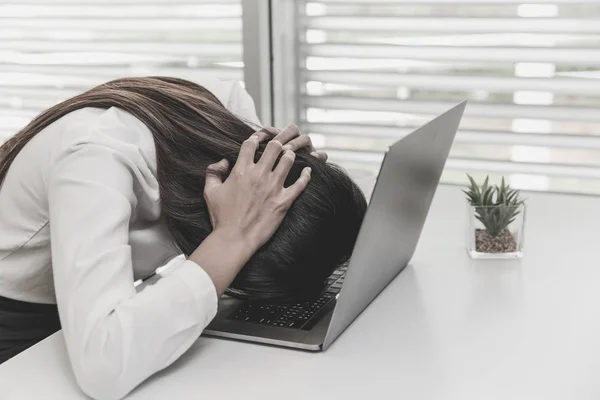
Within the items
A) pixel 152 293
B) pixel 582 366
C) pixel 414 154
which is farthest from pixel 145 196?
pixel 582 366

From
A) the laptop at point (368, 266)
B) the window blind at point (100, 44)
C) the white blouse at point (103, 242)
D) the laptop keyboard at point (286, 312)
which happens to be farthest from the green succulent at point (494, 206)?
the window blind at point (100, 44)

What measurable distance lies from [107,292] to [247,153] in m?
0.29

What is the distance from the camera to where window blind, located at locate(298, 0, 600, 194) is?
2.53 metres

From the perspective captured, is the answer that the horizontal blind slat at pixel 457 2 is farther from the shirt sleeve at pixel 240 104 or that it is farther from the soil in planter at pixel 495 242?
the soil in planter at pixel 495 242

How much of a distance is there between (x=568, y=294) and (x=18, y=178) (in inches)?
33.4

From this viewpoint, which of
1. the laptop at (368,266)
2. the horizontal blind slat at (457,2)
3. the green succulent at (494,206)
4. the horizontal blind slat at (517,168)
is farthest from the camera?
the horizontal blind slat at (517,168)

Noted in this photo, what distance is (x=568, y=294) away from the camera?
1.35 meters

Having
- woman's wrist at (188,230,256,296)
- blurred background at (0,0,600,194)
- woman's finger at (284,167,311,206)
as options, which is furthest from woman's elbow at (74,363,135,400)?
blurred background at (0,0,600,194)

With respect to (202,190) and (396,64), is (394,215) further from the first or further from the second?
(396,64)

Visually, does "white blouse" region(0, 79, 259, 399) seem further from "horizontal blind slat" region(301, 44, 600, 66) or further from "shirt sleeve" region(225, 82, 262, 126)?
"horizontal blind slat" region(301, 44, 600, 66)

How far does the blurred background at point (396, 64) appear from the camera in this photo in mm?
2537

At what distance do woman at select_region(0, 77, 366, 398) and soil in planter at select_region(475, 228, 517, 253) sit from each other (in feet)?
1.23

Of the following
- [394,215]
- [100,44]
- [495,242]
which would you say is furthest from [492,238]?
[100,44]

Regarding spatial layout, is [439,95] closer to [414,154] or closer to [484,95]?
[484,95]
